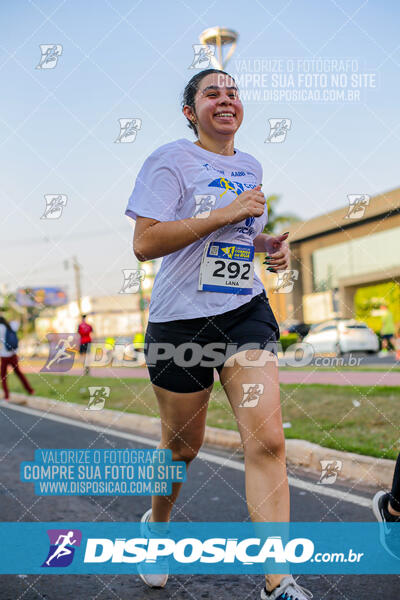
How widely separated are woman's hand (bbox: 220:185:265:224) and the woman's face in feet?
1.17

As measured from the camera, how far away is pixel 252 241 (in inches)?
103

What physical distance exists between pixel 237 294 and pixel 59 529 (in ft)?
6.19

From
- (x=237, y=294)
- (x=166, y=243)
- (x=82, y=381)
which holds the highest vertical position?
(x=166, y=243)

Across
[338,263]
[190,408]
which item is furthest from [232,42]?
[338,263]

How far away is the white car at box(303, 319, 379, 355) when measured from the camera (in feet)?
79.3

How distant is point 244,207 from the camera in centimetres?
229

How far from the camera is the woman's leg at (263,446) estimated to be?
7.36ft

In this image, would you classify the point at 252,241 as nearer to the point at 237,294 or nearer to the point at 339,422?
the point at 237,294

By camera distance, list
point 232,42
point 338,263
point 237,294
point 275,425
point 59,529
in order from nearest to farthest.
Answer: point 275,425, point 237,294, point 59,529, point 232,42, point 338,263

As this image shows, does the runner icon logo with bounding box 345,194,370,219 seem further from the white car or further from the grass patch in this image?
the white car

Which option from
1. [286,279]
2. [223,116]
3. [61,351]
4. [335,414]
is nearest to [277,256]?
[223,116]

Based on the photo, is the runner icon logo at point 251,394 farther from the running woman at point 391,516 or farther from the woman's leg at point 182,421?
the running woman at point 391,516

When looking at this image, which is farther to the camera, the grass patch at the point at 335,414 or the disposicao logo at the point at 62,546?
the grass patch at the point at 335,414

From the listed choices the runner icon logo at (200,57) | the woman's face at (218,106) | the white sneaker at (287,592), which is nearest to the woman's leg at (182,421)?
the white sneaker at (287,592)
